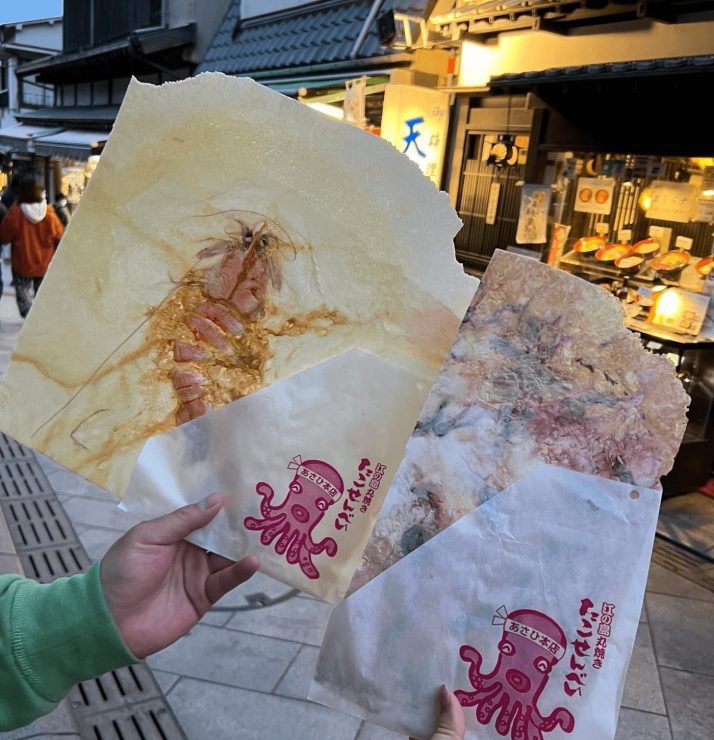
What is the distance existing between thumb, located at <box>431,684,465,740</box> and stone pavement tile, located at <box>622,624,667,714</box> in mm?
3052

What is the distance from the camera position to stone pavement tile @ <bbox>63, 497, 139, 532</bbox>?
5039mm

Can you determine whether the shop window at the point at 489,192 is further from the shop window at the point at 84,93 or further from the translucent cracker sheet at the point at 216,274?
the shop window at the point at 84,93

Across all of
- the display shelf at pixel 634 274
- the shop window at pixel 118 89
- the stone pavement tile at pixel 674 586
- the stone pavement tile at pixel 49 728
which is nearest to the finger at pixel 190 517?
the stone pavement tile at pixel 49 728

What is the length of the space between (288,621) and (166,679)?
0.83 meters

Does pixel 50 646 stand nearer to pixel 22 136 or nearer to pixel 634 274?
pixel 634 274

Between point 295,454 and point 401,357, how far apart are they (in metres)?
0.24

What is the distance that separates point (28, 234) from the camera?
941cm

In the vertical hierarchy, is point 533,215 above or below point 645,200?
below

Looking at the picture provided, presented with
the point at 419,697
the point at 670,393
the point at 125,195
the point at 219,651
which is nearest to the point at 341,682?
the point at 419,697

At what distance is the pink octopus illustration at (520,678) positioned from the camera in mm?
959

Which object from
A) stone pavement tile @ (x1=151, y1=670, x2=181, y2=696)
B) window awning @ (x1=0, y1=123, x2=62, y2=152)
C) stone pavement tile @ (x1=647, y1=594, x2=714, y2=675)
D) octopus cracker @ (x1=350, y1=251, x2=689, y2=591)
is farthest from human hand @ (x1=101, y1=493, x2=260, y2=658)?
window awning @ (x1=0, y1=123, x2=62, y2=152)

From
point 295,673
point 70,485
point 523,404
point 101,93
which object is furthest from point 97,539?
point 101,93

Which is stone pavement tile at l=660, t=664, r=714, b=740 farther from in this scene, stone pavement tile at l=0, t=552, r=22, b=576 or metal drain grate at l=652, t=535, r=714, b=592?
stone pavement tile at l=0, t=552, r=22, b=576

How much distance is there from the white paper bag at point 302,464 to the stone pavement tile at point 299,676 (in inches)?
105
